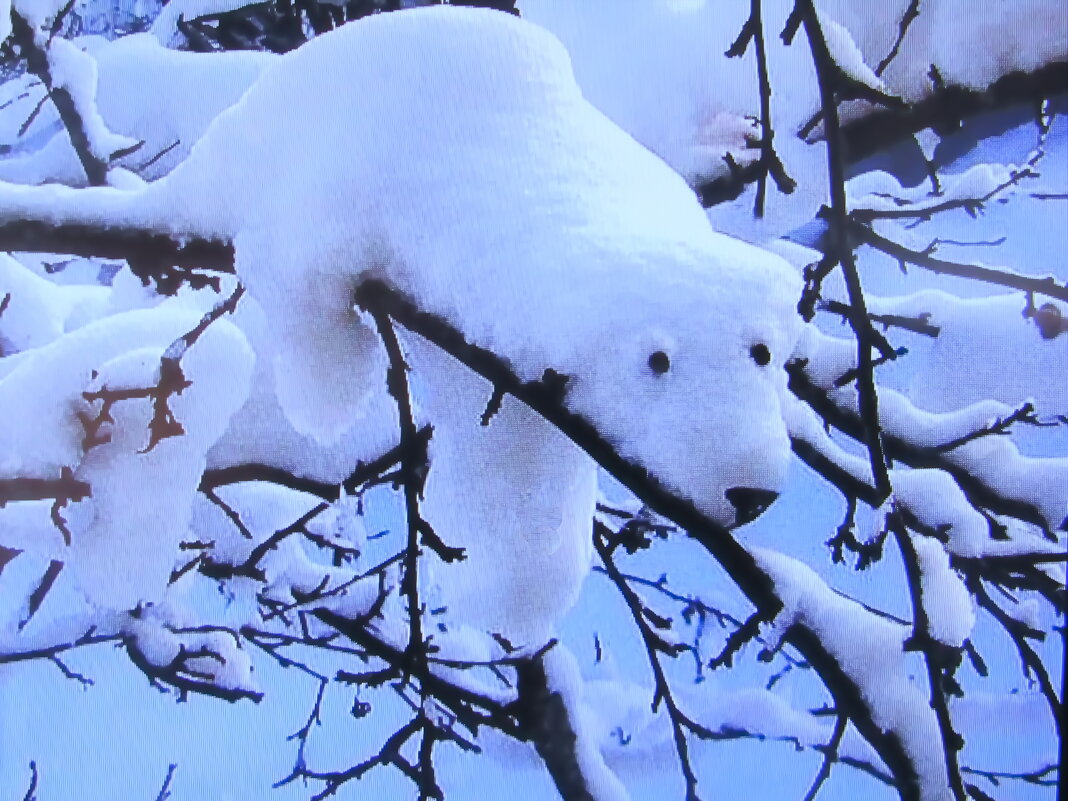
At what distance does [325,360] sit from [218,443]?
53 centimetres

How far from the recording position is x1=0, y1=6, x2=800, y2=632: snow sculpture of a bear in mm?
805

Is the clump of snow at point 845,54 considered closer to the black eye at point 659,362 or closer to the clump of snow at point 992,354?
the black eye at point 659,362

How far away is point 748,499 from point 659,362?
0.17 metres

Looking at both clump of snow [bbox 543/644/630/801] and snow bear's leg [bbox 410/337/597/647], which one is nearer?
snow bear's leg [bbox 410/337/597/647]

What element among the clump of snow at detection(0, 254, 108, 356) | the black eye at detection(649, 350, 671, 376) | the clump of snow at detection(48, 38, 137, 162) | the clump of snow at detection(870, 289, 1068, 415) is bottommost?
the black eye at detection(649, 350, 671, 376)

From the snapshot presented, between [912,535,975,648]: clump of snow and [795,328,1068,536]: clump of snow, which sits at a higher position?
[795,328,1068,536]: clump of snow

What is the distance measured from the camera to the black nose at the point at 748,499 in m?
0.81

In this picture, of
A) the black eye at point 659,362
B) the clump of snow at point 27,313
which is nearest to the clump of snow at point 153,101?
the clump of snow at point 27,313

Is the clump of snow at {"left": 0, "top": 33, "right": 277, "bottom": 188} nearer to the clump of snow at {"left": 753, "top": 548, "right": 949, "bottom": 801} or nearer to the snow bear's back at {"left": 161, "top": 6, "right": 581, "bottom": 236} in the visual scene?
the snow bear's back at {"left": 161, "top": 6, "right": 581, "bottom": 236}

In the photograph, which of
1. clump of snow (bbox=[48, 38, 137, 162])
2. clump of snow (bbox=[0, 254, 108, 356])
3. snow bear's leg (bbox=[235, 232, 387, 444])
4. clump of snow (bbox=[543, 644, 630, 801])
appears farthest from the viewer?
clump of snow (bbox=[543, 644, 630, 801])

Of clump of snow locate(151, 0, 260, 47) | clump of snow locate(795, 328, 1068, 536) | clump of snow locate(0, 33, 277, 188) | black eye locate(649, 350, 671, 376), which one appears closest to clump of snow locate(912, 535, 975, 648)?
clump of snow locate(795, 328, 1068, 536)

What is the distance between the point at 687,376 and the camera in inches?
31.6

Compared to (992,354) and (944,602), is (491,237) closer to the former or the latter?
(944,602)

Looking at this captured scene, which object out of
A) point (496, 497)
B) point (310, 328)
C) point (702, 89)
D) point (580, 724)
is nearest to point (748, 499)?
point (496, 497)
